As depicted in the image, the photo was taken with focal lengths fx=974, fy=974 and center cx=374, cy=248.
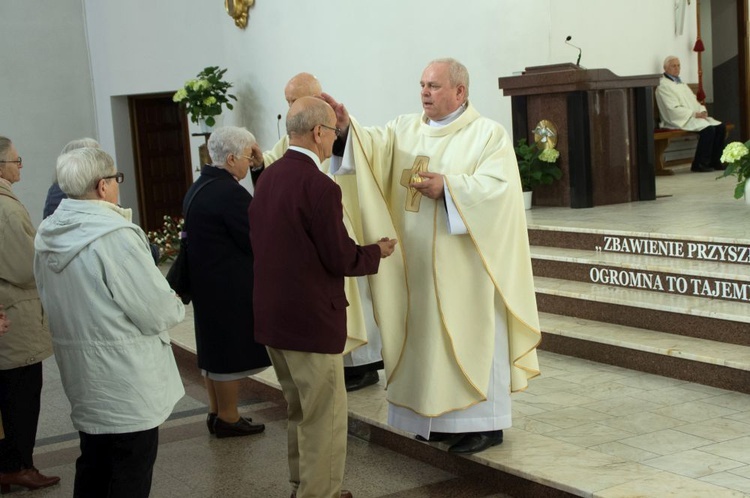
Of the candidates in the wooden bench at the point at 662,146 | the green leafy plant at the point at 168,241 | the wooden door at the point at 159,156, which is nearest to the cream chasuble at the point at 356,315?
the green leafy plant at the point at 168,241

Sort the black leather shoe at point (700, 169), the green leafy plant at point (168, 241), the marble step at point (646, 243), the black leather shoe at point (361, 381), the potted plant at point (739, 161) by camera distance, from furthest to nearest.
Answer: the green leafy plant at point (168, 241), the black leather shoe at point (700, 169), the potted plant at point (739, 161), the marble step at point (646, 243), the black leather shoe at point (361, 381)

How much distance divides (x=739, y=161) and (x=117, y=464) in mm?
4954

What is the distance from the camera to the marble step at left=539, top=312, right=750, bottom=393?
472 centimetres

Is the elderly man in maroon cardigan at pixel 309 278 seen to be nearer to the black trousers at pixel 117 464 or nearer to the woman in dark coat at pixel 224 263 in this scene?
the black trousers at pixel 117 464

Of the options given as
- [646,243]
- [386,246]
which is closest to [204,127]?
[646,243]

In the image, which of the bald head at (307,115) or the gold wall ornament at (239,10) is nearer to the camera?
the bald head at (307,115)

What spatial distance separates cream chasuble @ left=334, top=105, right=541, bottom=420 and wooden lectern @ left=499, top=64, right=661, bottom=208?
3.73m

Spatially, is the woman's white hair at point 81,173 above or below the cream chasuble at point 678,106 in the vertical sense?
below

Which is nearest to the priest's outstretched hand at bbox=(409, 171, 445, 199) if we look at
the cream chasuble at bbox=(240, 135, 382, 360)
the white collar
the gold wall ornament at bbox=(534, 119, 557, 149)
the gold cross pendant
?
the gold cross pendant

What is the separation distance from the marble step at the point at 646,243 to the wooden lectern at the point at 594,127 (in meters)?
1.18

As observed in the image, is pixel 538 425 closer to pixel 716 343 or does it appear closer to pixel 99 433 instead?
pixel 716 343

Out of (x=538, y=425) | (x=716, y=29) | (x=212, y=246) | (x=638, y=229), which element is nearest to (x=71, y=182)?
(x=212, y=246)

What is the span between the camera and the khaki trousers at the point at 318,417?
11.6 ft

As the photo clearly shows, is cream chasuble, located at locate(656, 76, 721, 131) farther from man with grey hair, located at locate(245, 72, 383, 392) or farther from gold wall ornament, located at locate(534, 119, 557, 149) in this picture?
man with grey hair, located at locate(245, 72, 383, 392)
